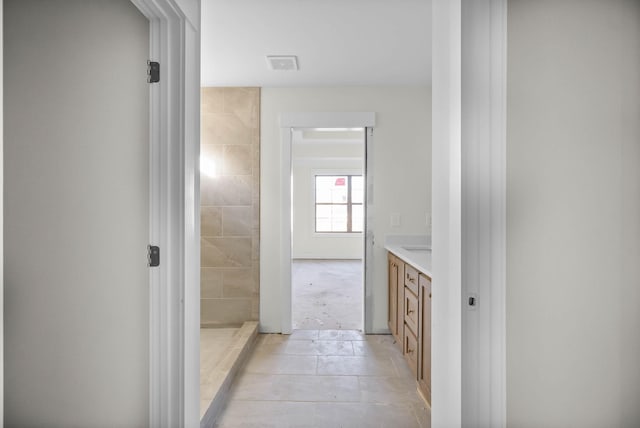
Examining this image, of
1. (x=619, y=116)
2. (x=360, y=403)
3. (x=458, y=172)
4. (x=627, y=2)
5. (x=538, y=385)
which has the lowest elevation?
(x=360, y=403)

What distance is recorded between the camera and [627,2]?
1.12 meters

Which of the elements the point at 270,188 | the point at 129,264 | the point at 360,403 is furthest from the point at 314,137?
the point at 129,264

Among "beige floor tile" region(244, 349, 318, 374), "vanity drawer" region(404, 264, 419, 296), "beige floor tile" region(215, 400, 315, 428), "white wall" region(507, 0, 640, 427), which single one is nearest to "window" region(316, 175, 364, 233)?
"beige floor tile" region(244, 349, 318, 374)

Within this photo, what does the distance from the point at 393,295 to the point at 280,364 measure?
1125mm

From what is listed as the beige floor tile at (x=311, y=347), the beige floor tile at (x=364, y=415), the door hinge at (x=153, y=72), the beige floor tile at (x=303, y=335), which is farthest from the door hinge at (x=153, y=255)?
the beige floor tile at (x=303, y=335)

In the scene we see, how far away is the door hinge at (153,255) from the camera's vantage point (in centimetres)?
134

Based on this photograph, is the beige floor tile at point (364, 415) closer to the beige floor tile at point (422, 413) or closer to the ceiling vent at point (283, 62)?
the beige floor tile at point (422, 413)

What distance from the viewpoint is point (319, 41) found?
257 cm

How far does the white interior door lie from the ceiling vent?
5.13 feet

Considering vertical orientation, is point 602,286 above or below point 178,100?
below

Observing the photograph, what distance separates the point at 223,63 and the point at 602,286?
9.17 feet

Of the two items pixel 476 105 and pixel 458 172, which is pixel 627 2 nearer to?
pixel 476 105

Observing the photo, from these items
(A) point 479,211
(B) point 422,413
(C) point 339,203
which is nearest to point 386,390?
(B) point 422,413

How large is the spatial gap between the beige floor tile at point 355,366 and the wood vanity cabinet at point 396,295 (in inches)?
10.7
